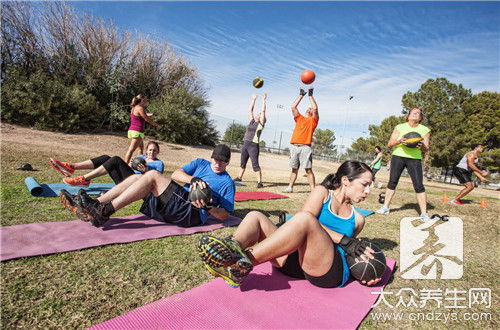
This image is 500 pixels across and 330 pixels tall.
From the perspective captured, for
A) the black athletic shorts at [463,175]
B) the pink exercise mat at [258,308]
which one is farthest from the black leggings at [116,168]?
the black athletic shorts at [463,175]

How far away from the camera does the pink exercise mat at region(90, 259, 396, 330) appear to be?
1718 mm

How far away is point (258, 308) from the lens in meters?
1.94

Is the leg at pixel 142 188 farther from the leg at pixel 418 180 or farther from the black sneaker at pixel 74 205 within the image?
the leg at pixel 418 180

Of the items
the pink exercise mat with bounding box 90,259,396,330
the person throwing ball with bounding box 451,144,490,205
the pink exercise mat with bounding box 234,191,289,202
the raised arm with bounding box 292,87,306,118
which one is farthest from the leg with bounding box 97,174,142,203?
the person throwing ball with bounding box 451,144,490,205

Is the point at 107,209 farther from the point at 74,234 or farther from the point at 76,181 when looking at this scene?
the point at 76,181

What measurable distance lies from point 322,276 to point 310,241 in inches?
16.6

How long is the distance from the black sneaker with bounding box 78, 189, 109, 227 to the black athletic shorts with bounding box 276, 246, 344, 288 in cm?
203

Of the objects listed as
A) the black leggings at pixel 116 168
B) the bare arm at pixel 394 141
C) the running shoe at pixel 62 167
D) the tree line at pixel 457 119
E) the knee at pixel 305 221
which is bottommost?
the running shoe at pixel 62 167

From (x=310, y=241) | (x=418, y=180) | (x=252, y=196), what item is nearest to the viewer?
(x=310, y=241)

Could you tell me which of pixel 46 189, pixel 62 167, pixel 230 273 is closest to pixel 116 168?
pixel 62 167

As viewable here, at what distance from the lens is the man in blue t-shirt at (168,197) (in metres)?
2.83

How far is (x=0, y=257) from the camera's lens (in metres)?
2.14

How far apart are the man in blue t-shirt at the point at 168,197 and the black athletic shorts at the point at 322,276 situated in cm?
102

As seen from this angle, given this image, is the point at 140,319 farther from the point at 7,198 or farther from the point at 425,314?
the point at 7,198
